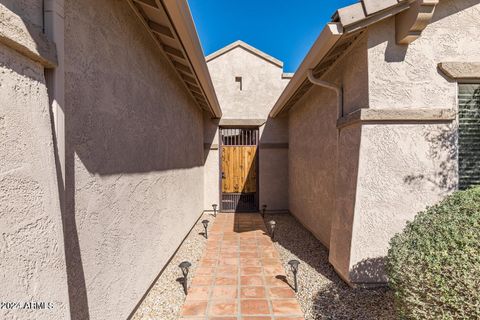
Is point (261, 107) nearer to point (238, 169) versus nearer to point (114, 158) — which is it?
point (238, 169)

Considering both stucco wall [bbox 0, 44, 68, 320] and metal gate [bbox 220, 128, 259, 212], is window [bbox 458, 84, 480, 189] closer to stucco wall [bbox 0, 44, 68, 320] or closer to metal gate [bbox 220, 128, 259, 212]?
stucco wall [bbox 0, 44, 68, 320]

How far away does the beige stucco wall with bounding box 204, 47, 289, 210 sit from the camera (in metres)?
8.37

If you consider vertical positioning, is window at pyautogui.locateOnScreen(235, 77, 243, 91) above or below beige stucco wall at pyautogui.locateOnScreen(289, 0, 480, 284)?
above

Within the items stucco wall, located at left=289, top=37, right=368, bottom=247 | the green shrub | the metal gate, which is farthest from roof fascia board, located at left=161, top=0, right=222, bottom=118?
the metal gate

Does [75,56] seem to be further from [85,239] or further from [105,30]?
[85,239]

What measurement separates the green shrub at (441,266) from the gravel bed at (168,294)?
8.70 ft

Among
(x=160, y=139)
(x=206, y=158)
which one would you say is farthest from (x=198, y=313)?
(x=206, y=158)

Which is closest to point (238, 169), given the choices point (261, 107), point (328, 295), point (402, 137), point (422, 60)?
point (261, 107)

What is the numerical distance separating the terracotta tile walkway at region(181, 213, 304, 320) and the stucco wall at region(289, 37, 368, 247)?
1.42m

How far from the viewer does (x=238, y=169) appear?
8.53 m

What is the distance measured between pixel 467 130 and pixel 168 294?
502 centimetres

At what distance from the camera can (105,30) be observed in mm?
2365

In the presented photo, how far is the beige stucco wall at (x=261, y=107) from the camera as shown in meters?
8.37

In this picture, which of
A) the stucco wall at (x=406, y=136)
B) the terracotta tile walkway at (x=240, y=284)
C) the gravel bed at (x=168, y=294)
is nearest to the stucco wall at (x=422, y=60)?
the stucco wall at (x=406, y=136)
